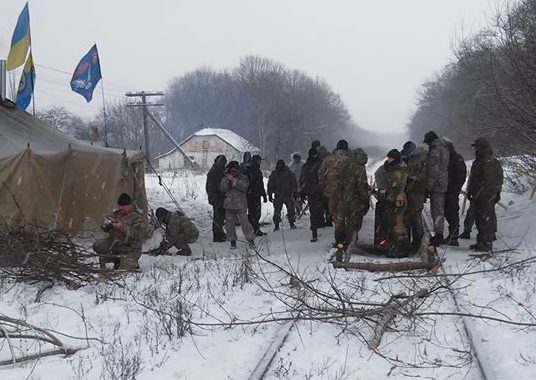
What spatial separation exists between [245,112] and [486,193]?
7419 cm

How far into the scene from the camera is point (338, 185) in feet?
31.7

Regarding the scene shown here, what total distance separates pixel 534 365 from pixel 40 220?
8.91 m

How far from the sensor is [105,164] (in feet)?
42.5

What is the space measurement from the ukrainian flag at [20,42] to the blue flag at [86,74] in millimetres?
2758

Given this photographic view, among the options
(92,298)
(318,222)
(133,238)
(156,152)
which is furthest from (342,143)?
(156,152)

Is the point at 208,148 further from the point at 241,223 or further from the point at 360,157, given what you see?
the point at 360,157

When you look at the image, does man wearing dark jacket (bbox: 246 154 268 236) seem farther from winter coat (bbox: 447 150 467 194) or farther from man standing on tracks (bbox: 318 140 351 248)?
winter coat (bbox: 447 150 467 194)

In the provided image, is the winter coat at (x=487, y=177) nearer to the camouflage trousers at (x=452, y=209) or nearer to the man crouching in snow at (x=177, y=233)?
the camouflage trousers at (x=452, y=209)

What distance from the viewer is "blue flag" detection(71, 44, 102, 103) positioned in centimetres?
1664

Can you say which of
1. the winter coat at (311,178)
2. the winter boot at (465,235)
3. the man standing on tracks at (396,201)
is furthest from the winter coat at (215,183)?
the winter boot at (465,235)

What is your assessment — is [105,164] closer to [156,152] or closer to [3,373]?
[3,373]

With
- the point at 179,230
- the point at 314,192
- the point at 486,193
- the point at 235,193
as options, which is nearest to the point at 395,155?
the point at 486,193

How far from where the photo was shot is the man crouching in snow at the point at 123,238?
28.5 ft

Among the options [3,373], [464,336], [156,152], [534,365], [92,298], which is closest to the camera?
[534,365]
